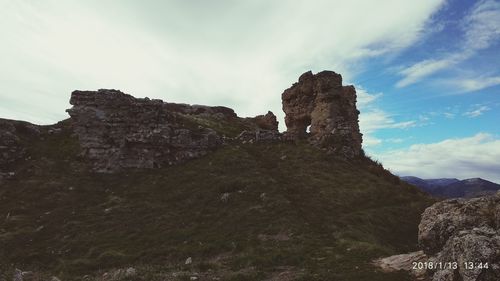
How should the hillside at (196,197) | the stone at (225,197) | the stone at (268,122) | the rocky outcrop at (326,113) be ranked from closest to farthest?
the hillside at (196,197) → the stone at (225,197) → the rocky outcrop at (326,113) → the stone at (268,122)

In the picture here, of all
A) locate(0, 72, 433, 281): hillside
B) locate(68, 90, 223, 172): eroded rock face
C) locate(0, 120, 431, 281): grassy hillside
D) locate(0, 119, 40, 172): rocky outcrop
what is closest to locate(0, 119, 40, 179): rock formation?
locate(0, 119, 40, 172): rocky outcrop

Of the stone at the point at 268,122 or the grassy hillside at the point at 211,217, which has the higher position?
the stone at the point at 268,122

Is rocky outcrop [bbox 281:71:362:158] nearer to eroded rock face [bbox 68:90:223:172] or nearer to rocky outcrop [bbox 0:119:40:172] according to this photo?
eroded rock face [bbox 68:90:223:172]

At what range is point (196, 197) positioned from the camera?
39812 millimetres

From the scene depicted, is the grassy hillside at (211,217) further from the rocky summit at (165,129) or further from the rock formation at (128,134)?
the rocky summit at (165,129)

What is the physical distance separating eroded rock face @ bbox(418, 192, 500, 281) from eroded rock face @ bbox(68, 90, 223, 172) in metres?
34.6

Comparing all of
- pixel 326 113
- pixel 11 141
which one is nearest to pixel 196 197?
pixel 11 141

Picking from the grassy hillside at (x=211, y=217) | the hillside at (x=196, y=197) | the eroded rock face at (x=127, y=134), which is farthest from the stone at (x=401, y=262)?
the eroded rock face at (x=127, y=134)

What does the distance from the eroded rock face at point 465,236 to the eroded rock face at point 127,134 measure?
3463cm

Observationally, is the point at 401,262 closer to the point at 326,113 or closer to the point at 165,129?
the point at 165,129

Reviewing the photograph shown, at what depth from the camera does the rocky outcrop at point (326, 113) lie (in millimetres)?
54938

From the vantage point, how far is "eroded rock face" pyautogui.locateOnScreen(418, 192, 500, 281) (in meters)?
16.4

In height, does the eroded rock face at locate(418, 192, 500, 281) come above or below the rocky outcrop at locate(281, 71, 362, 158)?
below

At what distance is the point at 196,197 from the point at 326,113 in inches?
1045
